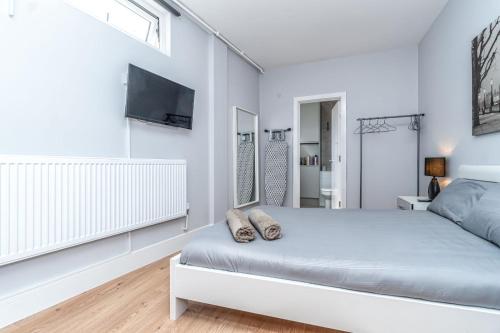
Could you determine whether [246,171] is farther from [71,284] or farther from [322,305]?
[322,305]

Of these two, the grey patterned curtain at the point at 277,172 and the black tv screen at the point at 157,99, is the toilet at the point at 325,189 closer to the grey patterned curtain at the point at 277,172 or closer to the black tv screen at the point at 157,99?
the grey patterned curtain at the point at 277,172

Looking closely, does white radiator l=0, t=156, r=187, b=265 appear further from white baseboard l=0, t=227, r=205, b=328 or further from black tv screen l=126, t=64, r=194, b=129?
black tv screen l=126, t=64, r=194, b=129

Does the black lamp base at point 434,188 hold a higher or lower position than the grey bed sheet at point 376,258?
higher

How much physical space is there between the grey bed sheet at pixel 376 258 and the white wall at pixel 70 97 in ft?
3.34

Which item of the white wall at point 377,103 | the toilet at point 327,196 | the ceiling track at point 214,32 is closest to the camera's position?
the ceiling track at point 214,32

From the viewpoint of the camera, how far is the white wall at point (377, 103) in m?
3.75

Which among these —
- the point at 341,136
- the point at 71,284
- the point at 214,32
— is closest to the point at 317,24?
the point at 214,32

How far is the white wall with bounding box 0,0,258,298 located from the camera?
5.07 ft

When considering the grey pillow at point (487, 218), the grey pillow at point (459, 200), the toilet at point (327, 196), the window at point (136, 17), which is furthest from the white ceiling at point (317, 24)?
the toilet at point (327, 196)

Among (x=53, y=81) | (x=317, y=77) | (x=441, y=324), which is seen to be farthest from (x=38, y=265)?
(x=317, y=77)

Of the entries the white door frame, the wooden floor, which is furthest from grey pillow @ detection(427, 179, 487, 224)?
the white door frame

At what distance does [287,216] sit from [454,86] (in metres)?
2.14

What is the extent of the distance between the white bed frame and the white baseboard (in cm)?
83

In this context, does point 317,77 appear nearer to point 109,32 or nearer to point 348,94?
point 348,94
